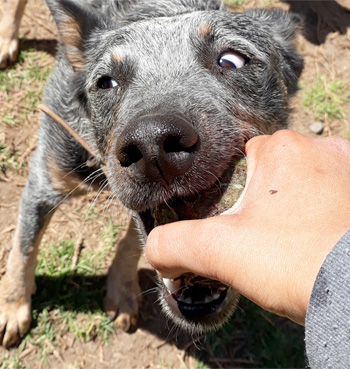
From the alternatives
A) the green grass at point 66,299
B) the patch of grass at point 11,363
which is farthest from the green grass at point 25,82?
the patch of grass at point 11,363

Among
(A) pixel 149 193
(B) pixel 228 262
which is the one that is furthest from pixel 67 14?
(B) pixel 228 262

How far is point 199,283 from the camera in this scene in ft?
9.16

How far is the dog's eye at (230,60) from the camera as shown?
3268 millimetres

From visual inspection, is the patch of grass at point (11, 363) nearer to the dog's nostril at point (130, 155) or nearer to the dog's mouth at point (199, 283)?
the dog's mouth at point (199, 283)

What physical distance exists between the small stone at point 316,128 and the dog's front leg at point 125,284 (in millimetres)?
3355

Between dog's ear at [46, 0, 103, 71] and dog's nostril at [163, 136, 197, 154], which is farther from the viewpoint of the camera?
dog's ear at [46, 0, 103, 71]

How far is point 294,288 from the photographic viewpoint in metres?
1.64

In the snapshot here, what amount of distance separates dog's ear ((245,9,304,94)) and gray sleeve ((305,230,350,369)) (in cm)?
267

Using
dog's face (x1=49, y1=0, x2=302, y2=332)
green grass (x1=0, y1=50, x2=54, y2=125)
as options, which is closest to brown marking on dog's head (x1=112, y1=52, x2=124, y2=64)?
dog's face (x1=49, y1=0, x2=302, y2=332)

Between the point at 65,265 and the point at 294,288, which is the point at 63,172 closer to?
the point at 65,265

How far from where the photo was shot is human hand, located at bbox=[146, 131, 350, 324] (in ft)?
5.43

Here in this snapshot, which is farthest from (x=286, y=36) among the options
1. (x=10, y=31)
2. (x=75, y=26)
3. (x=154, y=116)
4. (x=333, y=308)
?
(x=10, y=31)

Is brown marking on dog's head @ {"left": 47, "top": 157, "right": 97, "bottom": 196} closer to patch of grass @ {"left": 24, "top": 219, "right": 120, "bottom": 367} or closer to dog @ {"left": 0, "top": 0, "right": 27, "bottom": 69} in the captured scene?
patch of grass @ {"left": 24, "top": 219, "right": 120, "bottom": 367}

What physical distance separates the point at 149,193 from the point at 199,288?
81cm
